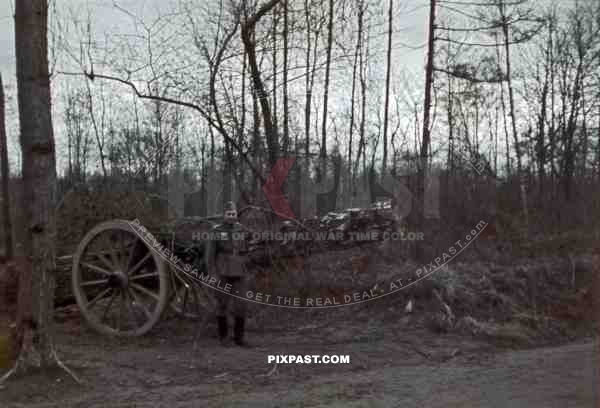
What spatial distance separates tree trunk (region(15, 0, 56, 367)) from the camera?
584 cm

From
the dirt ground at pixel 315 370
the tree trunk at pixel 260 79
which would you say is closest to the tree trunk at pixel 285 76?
the tree trunk at pixel 260 79

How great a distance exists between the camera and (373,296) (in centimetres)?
898

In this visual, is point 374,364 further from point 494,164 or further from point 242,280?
point 494,164

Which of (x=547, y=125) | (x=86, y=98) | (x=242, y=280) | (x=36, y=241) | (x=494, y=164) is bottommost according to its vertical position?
(x=242, y=280)

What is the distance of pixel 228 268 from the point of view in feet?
23.4

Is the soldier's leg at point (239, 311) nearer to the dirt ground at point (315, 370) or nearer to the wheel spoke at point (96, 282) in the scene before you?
the dirt ground at point (315, 370)

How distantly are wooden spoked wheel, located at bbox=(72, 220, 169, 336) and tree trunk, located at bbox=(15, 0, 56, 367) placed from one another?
5.34 ft

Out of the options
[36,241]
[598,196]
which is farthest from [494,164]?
[36,241]

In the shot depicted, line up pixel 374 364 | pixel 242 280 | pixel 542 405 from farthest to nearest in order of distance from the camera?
pixel 242 280, pixel 374 364, pixel 542 405

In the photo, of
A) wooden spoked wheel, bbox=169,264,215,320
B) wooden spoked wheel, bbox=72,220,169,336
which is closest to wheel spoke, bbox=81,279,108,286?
wooden spoked wheel, bbox=72,220,169,336

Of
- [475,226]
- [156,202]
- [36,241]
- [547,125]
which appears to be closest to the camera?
[36,241]

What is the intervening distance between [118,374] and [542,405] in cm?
428

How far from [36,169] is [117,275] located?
7.81 feet

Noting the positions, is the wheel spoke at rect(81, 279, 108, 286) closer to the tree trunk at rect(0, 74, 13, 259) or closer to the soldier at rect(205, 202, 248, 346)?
the soldier at rect(205, 202, 248, 346)
